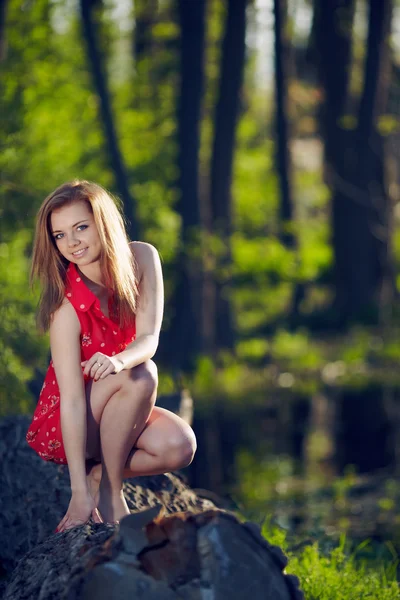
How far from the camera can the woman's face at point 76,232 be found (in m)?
3.89

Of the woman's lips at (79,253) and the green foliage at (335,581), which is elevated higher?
the woman's lips at (79,253)

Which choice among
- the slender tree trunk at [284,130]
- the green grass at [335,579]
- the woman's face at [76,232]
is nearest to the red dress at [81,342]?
the woman's face at [76,232]

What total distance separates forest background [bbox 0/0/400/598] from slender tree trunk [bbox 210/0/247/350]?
31 mm

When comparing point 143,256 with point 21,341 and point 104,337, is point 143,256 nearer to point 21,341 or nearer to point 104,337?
point 104,337

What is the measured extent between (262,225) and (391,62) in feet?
12.9

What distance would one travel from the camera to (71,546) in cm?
336

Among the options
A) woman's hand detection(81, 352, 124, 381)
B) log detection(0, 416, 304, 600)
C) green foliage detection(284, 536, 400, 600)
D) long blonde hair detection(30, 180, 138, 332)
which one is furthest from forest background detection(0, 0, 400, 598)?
log detection(0, 416, 304, 600)

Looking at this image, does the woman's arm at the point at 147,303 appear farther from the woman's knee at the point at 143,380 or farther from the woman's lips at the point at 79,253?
the woman's lips at the point at 79,253

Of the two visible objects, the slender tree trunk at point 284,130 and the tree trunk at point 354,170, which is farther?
the tree trunk at point 354,170

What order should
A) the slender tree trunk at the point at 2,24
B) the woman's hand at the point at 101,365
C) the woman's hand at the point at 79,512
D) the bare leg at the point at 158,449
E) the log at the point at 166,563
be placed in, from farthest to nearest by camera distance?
the slender tree trunk at the point at 2,24 < the bare leg at the point at 158,449 < the woman's hand at the point at 79,512 < the woman's hand at the point at 101,365 < the log at the point at 166,563

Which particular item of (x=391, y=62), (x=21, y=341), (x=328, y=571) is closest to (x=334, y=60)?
(x=391, y=62)

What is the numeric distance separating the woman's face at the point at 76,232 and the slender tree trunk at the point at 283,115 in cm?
1156

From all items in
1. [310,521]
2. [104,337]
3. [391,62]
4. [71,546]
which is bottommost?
[310,521]

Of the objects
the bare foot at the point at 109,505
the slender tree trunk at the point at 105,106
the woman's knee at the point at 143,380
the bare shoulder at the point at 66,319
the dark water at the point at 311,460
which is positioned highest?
the slender tree trunk at the point at 105,106
